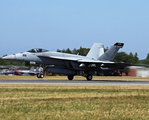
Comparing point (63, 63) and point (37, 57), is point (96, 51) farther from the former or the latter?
point (37, 57)

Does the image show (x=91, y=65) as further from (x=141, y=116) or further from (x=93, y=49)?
(x=141, y=116)

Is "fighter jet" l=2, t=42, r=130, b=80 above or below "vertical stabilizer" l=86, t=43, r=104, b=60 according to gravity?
below

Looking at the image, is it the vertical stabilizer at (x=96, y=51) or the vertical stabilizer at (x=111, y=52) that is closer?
the vertical stabilizer at (x=111, y=52)

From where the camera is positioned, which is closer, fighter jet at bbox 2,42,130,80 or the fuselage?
the fuselage

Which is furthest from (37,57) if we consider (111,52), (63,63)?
(111,52)

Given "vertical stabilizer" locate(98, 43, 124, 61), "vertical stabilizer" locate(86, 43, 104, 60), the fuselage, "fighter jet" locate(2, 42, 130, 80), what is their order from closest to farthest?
the fuselage, "fighter jet" locate(2, 42, 130, 80), "vertical stabilizer" locate(98, 43, 124, 61), "vertical stabilizer" locate(86, 43, 104, 60)

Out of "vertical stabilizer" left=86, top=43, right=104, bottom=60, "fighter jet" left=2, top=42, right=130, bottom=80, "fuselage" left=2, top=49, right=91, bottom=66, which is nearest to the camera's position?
"fuselage" left=2, top=49, right=91, bottom=66

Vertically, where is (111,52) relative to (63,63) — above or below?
above

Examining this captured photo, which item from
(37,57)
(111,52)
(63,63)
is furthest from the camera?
(111,52)

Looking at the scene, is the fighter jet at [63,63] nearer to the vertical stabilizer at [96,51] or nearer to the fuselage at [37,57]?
the fuselage at [37,57]

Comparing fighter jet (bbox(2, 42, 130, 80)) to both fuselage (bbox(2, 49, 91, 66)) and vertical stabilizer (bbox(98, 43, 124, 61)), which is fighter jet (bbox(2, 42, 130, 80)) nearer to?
fuselage (bbox(2, 49, 91, 66))

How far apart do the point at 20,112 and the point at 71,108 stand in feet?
5.03

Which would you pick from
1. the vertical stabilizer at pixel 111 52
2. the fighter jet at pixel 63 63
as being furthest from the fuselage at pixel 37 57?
the vertical stabilizer at pixel 111 52

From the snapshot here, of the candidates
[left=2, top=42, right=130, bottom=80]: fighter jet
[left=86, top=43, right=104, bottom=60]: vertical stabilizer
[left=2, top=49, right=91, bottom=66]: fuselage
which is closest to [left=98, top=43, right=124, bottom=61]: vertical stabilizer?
[left=2, top=42, right=130, bottom=80]: fighter jet
